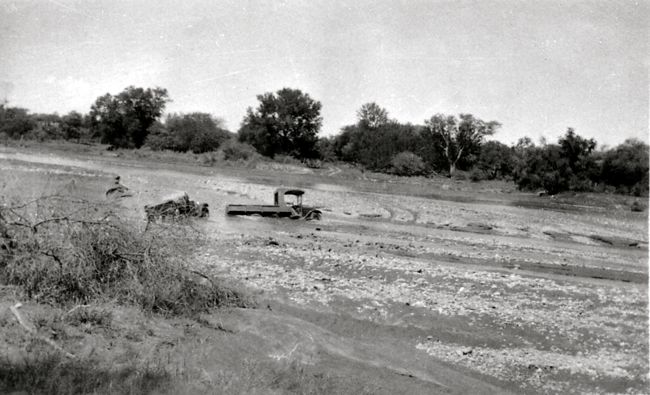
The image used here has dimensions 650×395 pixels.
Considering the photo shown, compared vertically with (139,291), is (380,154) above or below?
above

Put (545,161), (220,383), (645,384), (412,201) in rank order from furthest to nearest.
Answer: (545,161) → (412,201) → (645,384) → (220,383)

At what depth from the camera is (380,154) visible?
6431cm

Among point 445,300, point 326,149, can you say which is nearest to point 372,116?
point 326,149

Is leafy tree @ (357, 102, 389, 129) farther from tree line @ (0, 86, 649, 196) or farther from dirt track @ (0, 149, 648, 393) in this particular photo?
dirt track @ (0, 149, 648, 393)

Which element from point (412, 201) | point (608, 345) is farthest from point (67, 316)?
point (412, 201)

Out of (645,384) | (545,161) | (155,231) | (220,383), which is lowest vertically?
(645,384)

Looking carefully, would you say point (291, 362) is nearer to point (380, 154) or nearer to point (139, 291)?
point (139, 291)

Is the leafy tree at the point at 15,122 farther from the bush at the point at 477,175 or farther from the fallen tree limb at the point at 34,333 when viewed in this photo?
the fallen tree limb at the point at 34,333

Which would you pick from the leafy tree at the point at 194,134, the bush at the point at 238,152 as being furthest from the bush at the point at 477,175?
the leafy tree at the point at 194,134

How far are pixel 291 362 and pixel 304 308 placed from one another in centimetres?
309

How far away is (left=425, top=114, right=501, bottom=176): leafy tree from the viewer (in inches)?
2581

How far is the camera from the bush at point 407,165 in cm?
6069

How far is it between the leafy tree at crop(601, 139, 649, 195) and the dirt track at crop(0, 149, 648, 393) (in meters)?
24.6

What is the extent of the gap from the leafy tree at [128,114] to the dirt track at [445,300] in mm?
57542
